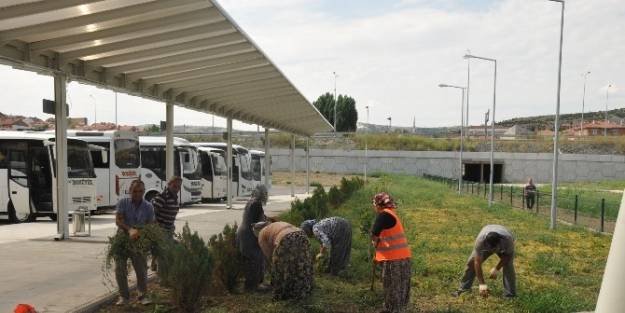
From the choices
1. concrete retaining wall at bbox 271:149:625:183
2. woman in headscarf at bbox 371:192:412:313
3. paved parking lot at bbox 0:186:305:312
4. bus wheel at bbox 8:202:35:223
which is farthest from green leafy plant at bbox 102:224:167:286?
concrete retaining wall at bbox 271:149:625:183

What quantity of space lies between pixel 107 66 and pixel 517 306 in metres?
8.52

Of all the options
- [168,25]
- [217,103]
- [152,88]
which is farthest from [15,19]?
[217,103]

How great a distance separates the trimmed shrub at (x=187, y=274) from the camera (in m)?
6.68

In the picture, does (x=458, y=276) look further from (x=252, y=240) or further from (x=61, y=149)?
(x=61, y=149)

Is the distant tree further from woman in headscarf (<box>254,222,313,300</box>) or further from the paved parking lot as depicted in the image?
woman in headscarf (<box>254,222,313,300</box>)

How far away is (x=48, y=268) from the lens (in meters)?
9.91

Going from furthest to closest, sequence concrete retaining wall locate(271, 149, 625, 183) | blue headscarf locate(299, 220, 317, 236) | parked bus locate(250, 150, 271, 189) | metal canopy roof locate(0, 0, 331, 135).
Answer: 1. concrete retaining wall locate(271, 149, 625, 183)
2. parked bus locate(250, 150, 271, 189)
3. blue headscarf locate(299, 220, 317, 236)
4. metal canopy roof locate(0, 0, 331, 135)

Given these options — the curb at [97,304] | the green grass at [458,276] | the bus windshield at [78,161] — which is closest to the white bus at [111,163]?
the bus windshield at [78,161]

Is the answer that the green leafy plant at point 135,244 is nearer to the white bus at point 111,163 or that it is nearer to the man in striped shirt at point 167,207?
the man in striped shirt at point 167,207

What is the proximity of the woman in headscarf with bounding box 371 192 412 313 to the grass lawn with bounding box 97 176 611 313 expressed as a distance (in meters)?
0.49

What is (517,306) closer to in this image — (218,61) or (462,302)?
(462,302)

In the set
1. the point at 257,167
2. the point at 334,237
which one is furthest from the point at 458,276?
the point at 257,167

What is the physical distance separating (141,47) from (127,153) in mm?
12325

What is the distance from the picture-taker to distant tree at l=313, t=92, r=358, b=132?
10875 centimetres
